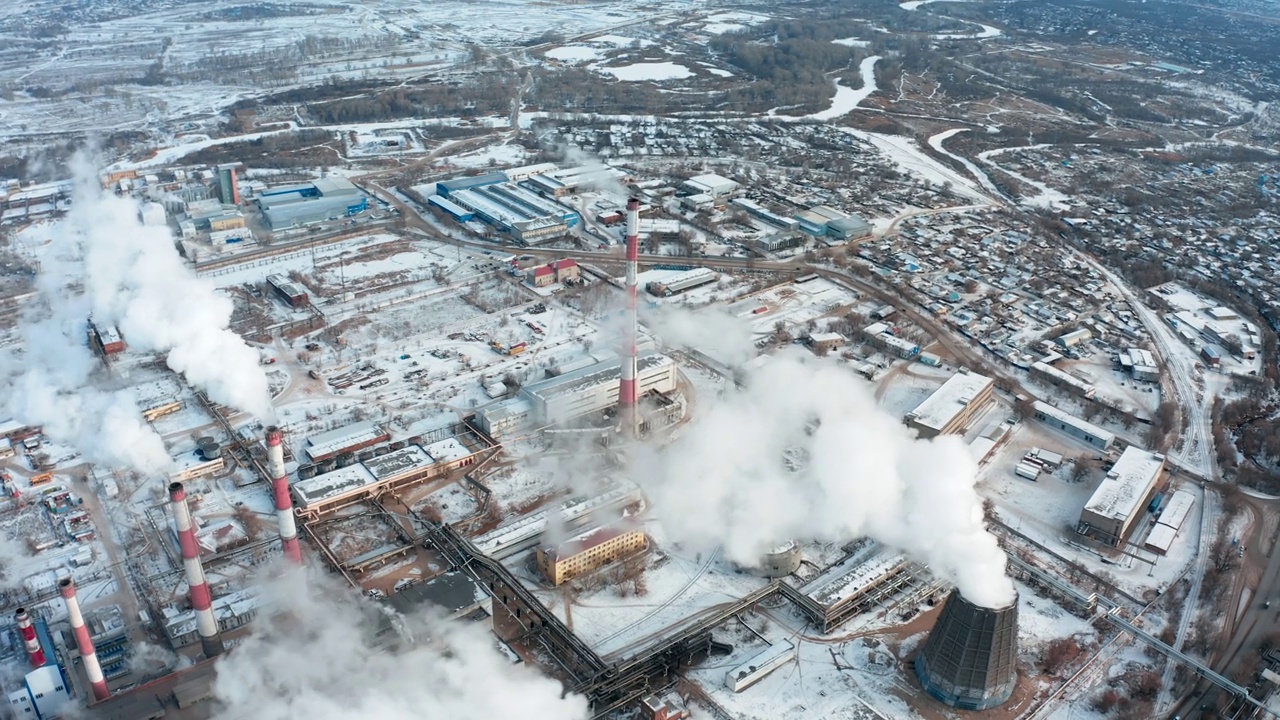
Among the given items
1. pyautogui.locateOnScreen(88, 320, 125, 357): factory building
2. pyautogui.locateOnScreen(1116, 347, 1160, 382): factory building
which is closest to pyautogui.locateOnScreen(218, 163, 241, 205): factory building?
pyautogui.locateOnScreen(88, 320, 125, 357): factory building

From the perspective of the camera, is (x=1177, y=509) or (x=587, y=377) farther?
(x=587, y=377)

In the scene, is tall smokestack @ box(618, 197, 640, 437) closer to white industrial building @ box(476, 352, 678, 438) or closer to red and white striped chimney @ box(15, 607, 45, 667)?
white industrial building @ box(476, 352, 678, 438)

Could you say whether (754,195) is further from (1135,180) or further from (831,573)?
(831,573)

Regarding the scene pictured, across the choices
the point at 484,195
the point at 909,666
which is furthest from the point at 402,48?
the point at 909,666

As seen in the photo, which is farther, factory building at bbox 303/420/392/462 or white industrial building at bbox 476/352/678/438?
white industrial building at bbox 476/352/678/438

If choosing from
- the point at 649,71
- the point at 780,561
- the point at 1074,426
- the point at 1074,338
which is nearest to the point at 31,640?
the point at 780,561

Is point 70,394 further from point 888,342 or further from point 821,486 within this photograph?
point 888,342
